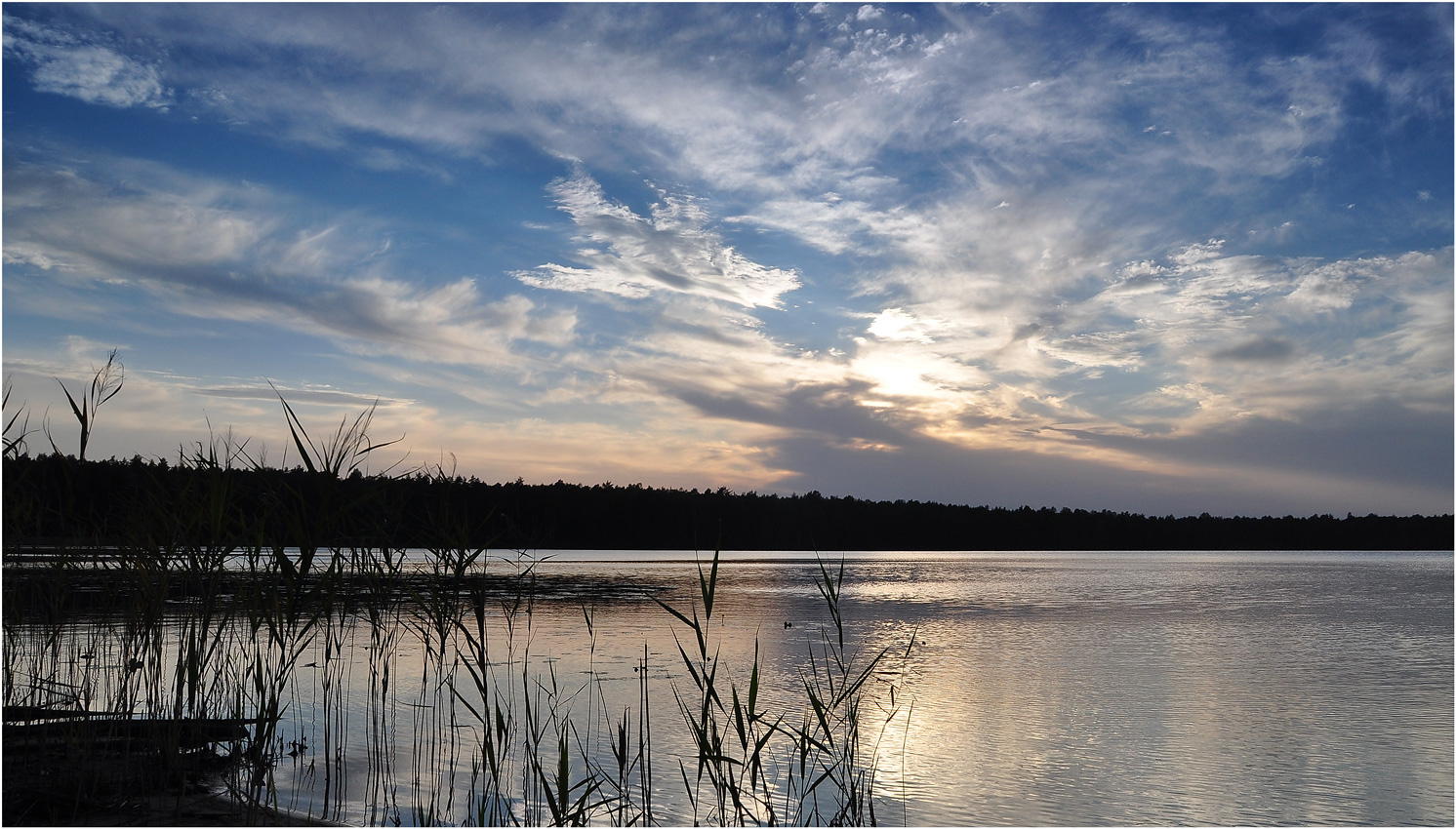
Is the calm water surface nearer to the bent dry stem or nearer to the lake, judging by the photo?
the lake

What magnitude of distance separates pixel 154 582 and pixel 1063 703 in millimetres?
9574

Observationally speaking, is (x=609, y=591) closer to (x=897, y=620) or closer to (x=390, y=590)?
(x=897, y=620)

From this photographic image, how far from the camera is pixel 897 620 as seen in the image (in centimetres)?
1983

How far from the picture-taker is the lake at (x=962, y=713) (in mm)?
7137

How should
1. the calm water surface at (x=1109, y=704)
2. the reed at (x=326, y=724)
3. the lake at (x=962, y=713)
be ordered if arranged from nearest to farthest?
the reed at (x=326, y=724)
the lake at (x=962, y=713)
the calm water surface at (x=1109, y=704)

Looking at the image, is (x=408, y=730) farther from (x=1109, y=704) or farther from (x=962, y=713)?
(x=1109, y=704)

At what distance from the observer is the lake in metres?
7.14

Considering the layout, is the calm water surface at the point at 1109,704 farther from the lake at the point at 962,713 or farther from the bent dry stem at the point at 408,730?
the bent dry stem at the point at 408,730

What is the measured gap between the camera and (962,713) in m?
10.4

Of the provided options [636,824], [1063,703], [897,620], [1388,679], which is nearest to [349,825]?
[636,824]

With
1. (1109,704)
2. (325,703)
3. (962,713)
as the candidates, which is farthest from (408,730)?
(1109,704)

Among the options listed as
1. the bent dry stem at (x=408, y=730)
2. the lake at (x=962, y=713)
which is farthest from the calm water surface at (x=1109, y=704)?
the bent dry stem at (x=408, y=730)

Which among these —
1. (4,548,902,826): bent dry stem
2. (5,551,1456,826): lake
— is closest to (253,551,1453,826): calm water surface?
(5,551,1456,826): lake

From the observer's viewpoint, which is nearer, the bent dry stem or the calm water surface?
the bent dry stem
